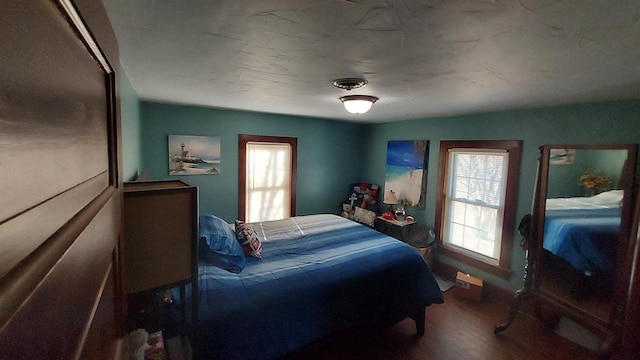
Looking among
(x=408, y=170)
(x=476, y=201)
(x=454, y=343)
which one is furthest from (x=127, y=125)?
(x=476, y=201)

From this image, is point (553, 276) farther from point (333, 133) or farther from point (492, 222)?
point (333, 133)

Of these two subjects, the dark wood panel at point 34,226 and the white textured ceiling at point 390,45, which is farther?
the white textured ceiling at point 390,45

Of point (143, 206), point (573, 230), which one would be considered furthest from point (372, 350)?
point (143, 206)

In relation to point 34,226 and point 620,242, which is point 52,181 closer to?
point 34,226

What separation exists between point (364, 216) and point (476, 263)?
1.68 metres

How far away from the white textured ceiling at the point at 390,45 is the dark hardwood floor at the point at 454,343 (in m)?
2.10

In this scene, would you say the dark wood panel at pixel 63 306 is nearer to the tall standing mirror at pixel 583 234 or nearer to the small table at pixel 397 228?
the tall standing mirror at pixel 583 234

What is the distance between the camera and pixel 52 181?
1.03 feet

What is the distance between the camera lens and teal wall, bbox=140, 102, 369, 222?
126 inches

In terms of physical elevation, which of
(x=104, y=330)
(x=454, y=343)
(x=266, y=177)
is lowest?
(x=454, y=343)

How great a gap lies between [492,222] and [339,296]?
90.9 inches

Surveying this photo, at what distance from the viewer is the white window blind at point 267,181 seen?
398 cm

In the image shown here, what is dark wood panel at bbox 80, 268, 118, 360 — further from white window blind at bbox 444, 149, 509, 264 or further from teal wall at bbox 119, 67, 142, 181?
white window blind at bbox 444, 149, 509, 264

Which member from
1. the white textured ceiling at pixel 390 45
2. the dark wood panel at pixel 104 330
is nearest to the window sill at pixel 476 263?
the white textured ceiling at pixel 390 45
